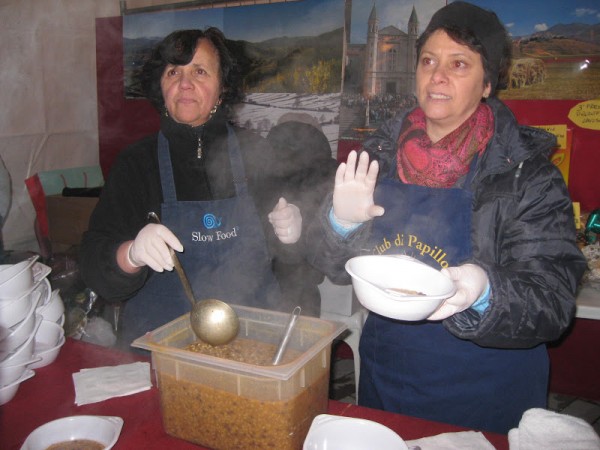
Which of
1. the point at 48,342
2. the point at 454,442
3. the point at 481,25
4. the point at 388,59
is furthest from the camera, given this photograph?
the point at 388,59

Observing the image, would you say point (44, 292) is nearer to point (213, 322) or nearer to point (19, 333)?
point (19, 333)

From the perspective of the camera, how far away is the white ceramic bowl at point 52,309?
1.76 meters

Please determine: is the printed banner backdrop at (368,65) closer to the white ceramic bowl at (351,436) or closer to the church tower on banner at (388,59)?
the church tower on banner at (388,59)

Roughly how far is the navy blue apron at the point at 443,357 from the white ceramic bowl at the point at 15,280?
3.98 ft

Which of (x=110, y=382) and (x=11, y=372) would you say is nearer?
(x=11, y=372)

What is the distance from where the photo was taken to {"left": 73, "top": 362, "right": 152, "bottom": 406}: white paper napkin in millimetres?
1524

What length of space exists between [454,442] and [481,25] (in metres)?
1.35

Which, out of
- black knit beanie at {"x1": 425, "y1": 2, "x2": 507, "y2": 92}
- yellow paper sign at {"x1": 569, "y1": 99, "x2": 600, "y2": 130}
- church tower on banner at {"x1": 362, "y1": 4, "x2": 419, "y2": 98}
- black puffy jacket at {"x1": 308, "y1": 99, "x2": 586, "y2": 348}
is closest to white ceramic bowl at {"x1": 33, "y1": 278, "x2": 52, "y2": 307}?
black puffy jacket at {"x1": 308, "y1": 99, "x2": 586, "y2": 348}

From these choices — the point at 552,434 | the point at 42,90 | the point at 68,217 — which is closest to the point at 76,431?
the point at 552,434

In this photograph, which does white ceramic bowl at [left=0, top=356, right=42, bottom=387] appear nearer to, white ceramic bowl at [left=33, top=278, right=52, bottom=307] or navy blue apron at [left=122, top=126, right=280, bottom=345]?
white ceramic bowl at [left=33, top=278, right=52, bottom=307]

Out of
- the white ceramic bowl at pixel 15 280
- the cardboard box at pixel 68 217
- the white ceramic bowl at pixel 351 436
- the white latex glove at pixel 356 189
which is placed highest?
the white latex glove at pixel 356 189

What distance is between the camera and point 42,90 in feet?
13.5

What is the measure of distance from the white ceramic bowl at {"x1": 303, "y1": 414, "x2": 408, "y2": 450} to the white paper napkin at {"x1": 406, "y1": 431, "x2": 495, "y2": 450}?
14 cm

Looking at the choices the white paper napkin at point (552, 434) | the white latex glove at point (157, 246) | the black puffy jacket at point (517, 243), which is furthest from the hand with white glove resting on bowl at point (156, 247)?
the white paper napkin at point (552, 434)
